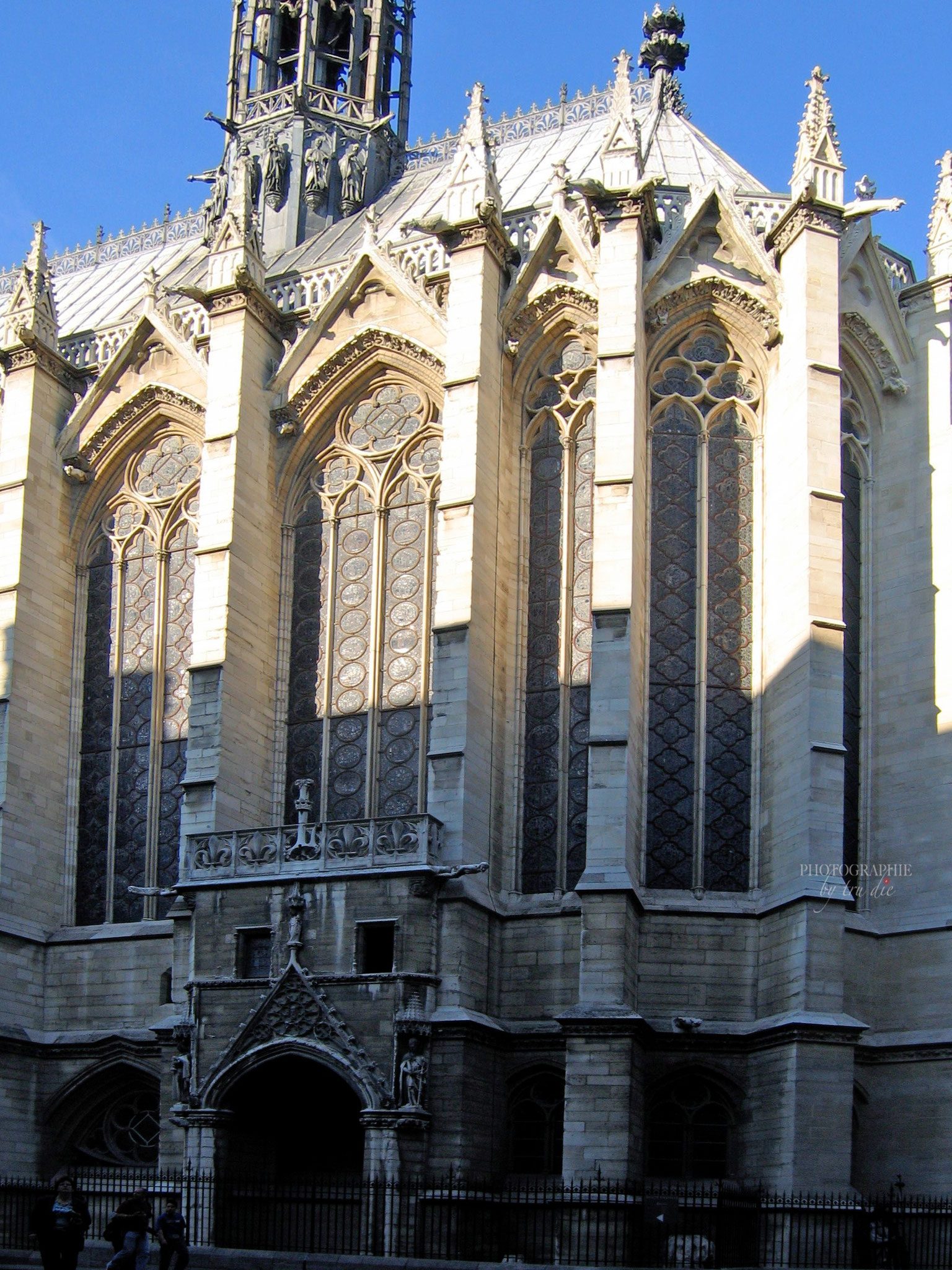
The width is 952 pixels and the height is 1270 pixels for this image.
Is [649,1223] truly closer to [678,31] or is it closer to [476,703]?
[476,703]

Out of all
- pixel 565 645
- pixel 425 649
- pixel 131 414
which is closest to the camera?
pixel 565 645

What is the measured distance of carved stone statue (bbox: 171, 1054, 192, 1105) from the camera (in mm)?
24281

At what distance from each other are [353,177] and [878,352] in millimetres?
13272

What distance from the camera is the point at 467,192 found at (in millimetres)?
27875

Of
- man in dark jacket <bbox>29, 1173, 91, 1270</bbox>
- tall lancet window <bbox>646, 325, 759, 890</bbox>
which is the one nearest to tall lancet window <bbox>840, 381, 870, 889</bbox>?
tall lancet window <bbox>646, 325, 759, 890</bbox>

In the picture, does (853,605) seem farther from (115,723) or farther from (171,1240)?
(171,1240)

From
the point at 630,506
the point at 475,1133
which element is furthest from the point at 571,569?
the point at 475,1133

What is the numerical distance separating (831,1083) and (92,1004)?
11.6m

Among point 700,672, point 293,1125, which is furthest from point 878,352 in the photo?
point 293,1125

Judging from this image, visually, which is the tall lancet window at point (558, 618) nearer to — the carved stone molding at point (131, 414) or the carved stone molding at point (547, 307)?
the carved stone molding at point (547, 307)

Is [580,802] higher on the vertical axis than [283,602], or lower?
lower

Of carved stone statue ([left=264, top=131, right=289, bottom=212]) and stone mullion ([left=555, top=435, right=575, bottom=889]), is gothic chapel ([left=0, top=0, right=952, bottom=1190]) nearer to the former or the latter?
stone mullion ([left=555, top=435, right=575, bottom=889])

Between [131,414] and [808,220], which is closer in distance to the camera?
[808,220]

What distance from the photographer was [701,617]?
1046 inches
